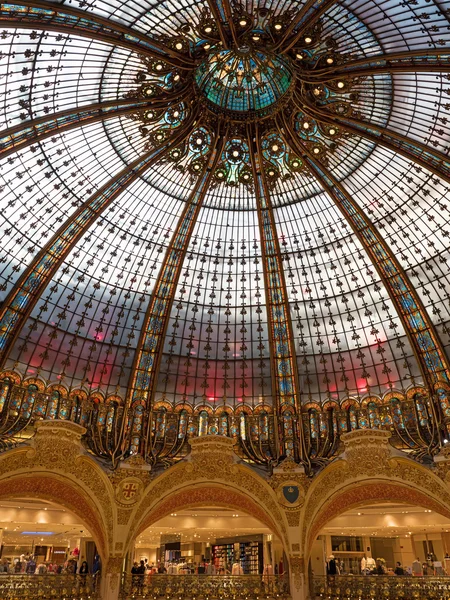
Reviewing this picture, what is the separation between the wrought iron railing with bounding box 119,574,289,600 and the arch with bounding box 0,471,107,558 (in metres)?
2.16

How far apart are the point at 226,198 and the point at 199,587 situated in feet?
65.8

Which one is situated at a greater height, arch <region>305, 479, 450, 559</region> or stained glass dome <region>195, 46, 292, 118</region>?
stained glass dome <region>195, 46, 292, 118</region>

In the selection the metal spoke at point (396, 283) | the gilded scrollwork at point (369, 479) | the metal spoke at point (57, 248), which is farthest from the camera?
the metal spoke at point (396, 283)

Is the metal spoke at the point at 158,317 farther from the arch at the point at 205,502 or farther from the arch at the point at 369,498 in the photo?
the arch at the point at 369,498

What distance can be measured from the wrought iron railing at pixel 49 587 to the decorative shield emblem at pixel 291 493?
1004cm

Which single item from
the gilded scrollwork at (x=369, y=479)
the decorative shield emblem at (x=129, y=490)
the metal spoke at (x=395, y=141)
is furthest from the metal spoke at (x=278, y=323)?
the decorative shield emblem at (x=129, y=490)

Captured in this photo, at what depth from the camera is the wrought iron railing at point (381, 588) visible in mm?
23219

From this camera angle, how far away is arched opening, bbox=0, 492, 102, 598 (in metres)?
23.1

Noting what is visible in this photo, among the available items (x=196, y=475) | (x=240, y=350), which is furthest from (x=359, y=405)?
(x=196, y=475)

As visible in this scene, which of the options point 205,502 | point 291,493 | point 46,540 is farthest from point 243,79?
point 46,540

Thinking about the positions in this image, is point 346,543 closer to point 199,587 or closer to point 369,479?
point 369,479

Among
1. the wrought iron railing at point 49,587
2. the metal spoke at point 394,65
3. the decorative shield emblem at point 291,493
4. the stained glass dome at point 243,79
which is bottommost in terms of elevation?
the wrought iron railing at point 49,587

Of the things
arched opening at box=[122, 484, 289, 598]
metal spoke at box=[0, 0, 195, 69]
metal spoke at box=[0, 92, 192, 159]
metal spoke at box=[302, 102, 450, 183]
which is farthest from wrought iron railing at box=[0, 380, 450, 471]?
metal spoke at box=[0, 0, 195, 69]

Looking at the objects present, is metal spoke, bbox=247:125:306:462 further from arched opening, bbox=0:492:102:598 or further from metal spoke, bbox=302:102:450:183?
arched opening, bbox=0:492:102:598
